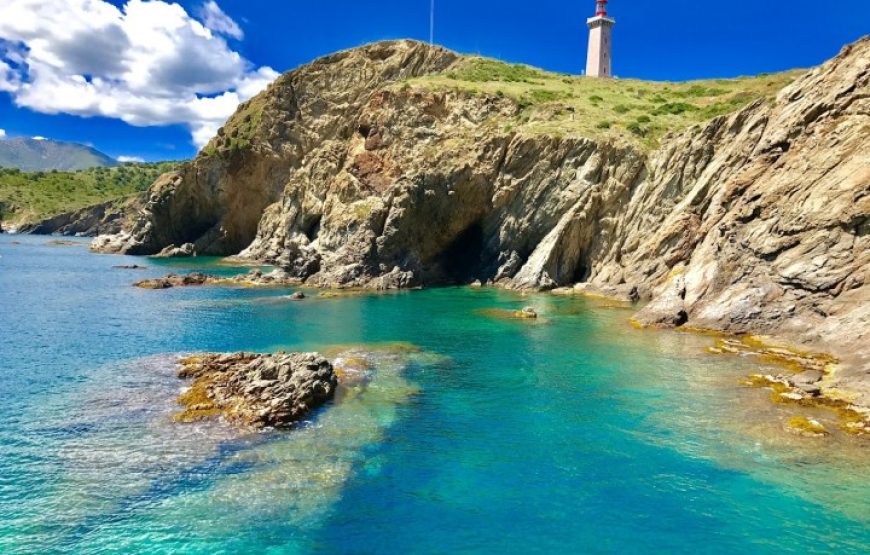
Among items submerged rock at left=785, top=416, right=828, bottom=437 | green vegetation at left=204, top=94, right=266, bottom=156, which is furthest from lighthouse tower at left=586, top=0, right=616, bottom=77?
submerged rock at left=785, top=416, right=828, bottom=437

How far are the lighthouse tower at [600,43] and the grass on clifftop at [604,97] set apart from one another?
9.49 meters

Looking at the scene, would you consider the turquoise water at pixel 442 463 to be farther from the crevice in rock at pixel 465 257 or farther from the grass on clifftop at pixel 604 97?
the grass on clifftop at pixel 604 97

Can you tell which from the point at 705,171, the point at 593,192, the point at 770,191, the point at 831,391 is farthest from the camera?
the point at 593,192

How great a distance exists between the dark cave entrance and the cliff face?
26 centimetres

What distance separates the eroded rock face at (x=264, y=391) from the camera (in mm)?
24984

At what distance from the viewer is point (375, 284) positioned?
71.8m

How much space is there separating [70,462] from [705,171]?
2415 inches

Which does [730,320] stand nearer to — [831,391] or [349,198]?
[831,391]

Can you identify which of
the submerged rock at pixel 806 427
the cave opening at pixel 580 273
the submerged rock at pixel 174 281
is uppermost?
the cave opening at pixel 580 273

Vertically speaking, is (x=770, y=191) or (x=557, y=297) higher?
(x=770, y=191)

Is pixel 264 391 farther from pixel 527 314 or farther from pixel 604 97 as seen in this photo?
pixel 604 97

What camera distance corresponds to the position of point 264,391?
2642cm

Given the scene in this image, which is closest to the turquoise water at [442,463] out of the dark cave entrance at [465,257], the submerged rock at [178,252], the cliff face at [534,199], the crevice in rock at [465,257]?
the cliff face at [534,199]

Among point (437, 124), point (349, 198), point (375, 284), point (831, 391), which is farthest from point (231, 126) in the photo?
point (831, 391)
